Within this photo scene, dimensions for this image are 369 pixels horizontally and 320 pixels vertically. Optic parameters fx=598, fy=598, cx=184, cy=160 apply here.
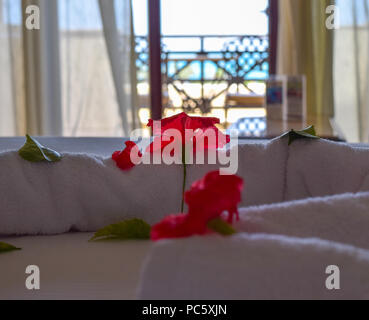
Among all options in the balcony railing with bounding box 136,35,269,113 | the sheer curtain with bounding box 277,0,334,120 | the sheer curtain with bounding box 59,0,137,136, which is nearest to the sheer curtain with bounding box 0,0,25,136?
the sheer curtain with bounding box 59,0,137,136

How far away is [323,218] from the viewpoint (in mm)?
543

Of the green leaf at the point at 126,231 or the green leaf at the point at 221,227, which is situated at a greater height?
the green leaf at the point at 221,227

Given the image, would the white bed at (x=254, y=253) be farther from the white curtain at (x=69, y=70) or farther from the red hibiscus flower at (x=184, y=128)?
the white curtain at (x=69, y=70)

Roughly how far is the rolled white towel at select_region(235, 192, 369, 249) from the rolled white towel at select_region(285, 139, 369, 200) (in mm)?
206

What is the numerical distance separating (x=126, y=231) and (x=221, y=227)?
1.15 feet

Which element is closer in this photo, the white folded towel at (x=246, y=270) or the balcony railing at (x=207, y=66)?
the white folded towel at (x=246, y=270)

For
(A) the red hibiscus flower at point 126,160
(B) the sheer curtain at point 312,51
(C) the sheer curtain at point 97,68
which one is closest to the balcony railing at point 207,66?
(C) the sheer curtain at point 97,68

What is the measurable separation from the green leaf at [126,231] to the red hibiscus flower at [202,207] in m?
0.33

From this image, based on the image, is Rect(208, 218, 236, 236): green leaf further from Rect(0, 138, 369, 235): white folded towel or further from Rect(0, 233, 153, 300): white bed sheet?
Rect(0, 138, 369, 235): white folded towel

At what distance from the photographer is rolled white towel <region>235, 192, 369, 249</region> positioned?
20.3 inches

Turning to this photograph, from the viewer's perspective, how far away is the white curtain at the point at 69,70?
2998mm

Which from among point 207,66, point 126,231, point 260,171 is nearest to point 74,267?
point 126,231

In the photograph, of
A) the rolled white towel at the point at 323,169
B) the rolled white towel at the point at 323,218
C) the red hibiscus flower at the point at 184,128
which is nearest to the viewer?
the rolled white towel at the point at 323,218

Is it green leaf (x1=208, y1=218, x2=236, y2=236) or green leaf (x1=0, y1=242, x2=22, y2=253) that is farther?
green leaf (x1=0, y1=242, x2=22, y2=253)
